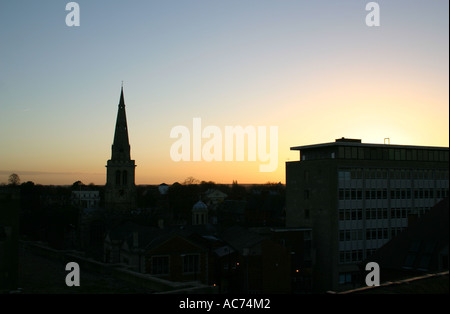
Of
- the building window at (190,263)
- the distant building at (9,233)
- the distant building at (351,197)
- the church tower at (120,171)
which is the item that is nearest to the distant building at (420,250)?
the building window at (190,263)

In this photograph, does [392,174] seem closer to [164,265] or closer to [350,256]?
[350,256]

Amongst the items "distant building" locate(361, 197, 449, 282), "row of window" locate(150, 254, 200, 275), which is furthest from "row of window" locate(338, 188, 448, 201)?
"distant building" locate(361, 197, 449, 282)

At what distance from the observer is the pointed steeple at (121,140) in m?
135

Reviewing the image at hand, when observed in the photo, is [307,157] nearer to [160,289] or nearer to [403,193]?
[403,193]

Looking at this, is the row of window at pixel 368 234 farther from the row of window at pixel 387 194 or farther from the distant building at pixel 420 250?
the distant building at pixel 420 250

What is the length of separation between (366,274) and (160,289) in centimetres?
1889

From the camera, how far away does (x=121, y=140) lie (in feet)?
443

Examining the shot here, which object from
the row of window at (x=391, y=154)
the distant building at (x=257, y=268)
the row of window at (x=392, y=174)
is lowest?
the distant building at (x=257, y=268)

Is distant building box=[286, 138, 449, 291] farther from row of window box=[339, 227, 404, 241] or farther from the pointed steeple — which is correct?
the pointed steeple

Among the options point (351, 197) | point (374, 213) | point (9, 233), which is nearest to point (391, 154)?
point (374, 213)

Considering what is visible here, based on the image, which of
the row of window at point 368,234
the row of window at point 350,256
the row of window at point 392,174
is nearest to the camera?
the row of window at point 350,256

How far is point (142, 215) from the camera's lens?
331ft
